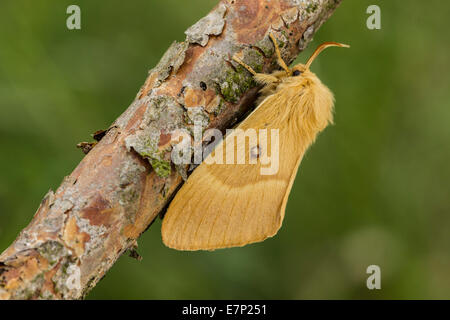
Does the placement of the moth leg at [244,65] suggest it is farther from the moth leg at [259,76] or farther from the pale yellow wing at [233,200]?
the pale yellow wing at [233,200]

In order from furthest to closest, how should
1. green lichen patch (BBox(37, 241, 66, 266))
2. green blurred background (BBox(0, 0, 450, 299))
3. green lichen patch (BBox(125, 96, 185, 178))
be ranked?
green blurred background (BBox(0, 0, 450, 299)) → green lichen patch (BBox(125, 96, 185, 178)) → green lichen patch (BBox(37, 241, 66, 266))

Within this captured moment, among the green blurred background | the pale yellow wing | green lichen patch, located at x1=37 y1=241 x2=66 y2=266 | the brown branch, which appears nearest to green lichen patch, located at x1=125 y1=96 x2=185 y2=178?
the brown branch

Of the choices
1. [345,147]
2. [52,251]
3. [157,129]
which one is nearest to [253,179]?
[157,129]

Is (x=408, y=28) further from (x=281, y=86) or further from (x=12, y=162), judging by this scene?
(x=12, y=162)

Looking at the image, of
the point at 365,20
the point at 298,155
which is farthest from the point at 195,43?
the point at 365,20

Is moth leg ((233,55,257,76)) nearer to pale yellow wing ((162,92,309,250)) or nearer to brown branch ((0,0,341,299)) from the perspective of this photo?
brown branch ((0,0,341,299))

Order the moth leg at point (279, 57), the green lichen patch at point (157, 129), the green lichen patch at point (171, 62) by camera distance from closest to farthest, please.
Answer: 1. the green lichen patch at point (157, 129)
2. the green lichen patch at point (171, 62)
3. the moth leg at point (279, 57)

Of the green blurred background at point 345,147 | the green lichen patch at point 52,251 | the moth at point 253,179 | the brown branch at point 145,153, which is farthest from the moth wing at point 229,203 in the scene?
the green blurred background at point 345,147
